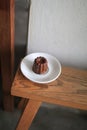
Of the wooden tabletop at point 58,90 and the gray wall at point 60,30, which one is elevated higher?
the gray wall at point 60,30

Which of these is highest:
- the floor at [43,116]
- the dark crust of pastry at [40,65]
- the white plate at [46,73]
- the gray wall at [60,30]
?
the gray wall at [60,30]

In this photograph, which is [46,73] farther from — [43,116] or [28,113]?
[43,116]

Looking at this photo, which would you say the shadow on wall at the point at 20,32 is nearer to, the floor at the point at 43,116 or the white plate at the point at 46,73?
the floor at the point at 43,116

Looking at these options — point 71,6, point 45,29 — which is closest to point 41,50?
point 45,29

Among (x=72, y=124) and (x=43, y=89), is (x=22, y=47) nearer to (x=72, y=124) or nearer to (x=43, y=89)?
(x=43, y=89)

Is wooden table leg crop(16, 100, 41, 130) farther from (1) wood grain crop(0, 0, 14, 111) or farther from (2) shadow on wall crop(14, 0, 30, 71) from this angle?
(2) shadow on wall crop(14, 0, 30, 71)

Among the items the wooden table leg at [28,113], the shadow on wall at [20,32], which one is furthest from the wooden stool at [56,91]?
the shadow on wall at [20,32]

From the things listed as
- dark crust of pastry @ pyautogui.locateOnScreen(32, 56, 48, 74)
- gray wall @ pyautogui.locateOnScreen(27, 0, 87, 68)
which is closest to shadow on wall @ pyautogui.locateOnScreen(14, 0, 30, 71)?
gray wall @ pyautogui.locateOnScreen(27, 0, 87, 68)
